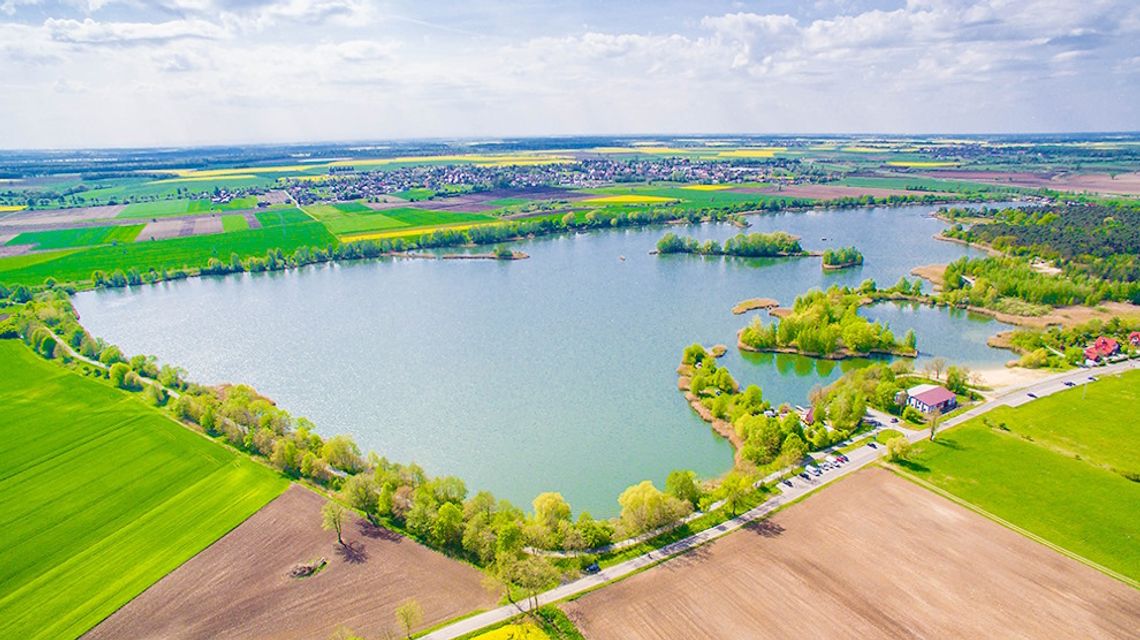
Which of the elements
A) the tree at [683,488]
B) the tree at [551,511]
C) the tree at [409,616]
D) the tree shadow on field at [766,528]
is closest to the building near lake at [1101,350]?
the tree shadow on field at [766,528]

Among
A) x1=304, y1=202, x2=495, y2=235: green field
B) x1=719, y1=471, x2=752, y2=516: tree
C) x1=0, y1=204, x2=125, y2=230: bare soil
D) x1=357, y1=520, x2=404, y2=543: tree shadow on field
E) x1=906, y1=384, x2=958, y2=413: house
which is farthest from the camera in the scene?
x1=0, y1=204, x2=125, y2=230: bare soil

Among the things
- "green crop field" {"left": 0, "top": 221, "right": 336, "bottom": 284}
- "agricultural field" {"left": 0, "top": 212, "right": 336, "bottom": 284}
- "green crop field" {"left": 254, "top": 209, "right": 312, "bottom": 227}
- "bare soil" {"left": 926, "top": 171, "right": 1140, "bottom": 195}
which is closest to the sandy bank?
"agricultural field" {"left": 0, "top": 212, "right": 336, "bottom": 284}

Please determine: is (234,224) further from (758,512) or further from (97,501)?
(758,512)

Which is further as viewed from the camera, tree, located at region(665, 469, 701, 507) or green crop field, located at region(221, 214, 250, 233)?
green crop field, located at region(221, 214, 250, 233)

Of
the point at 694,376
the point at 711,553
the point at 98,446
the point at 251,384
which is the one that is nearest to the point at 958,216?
the point at 694,376

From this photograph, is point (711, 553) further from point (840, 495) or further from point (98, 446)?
point (98, 446)

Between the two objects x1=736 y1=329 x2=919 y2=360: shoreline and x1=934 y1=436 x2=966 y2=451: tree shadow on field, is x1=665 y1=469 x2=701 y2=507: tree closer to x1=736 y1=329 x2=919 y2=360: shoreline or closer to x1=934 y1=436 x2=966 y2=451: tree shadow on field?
x1=934 y1=436 x2=966 y2=451: tree shadow on field

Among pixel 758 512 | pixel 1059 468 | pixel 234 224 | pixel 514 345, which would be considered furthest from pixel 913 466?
pixel 234 224

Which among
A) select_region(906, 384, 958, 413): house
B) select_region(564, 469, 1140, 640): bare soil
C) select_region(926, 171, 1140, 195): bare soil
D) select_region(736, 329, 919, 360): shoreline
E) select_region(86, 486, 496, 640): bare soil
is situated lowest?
select_region(86, 486, 496, 640): bare soil
